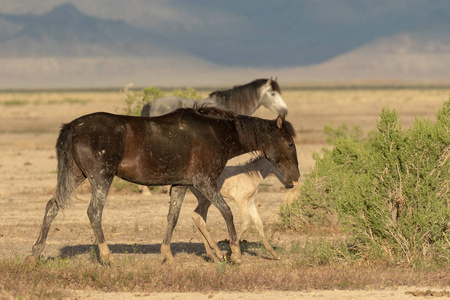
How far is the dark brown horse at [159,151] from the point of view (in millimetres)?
9906

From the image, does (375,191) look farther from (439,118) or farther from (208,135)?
(208,135)

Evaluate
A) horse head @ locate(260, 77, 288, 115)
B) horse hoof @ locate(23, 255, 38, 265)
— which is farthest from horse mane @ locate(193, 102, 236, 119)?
horse head @ locate(260, 77, 288, 115)

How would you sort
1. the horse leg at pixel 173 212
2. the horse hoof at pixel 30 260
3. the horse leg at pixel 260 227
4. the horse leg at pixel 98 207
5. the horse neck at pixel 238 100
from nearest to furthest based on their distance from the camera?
the horse hoof at pixel 30 260
the horse leg at pixel 98 207
the horse leg at pixel 173 212
the horse leg at pixel 260 227
the horse neck at pixel 238 100

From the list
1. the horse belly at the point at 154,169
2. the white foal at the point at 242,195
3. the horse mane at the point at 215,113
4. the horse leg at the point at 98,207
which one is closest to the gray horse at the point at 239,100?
the white foal at the point at 242,195

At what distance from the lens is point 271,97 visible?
18.6m

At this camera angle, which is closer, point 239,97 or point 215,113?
point 215,113

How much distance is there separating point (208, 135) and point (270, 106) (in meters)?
8.31

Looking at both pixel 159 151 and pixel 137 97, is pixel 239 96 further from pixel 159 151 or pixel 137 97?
pixel 159 151

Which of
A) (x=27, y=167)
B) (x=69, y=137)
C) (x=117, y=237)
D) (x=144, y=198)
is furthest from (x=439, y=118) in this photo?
(x=27, y=167)

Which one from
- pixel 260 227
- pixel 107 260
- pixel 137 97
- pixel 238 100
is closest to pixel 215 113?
pixel 260 227

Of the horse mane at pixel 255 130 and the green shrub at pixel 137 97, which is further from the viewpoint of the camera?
the green shrub at pixel 137 97

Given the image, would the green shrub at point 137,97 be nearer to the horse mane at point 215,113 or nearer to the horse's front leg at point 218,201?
the horse mane at point 215,113

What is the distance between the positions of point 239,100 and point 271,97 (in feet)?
3.96

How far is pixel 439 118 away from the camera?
35.0 feet
